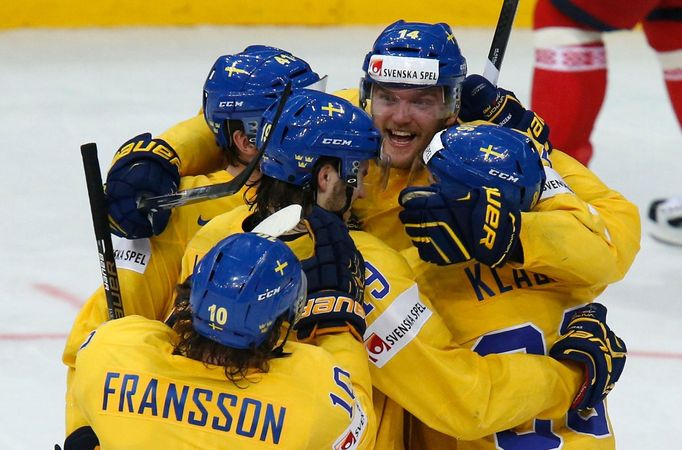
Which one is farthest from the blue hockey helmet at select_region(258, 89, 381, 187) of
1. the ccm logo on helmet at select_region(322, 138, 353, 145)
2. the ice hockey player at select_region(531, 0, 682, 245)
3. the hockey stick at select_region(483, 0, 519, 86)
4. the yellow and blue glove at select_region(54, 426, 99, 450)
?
the ice hockey player at select_region(531, 0, 682, 245)

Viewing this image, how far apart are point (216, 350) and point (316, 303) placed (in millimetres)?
214

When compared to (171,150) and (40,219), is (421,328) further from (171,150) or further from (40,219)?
(40,219)

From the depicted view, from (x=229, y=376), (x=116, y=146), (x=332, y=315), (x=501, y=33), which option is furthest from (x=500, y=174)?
(x=116, y=146)

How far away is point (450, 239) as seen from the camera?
86.6 inches

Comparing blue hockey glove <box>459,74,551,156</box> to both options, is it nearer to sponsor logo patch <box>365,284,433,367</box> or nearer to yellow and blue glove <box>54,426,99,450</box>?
→ sponsor logo patch <box>365,284,433,367</box>

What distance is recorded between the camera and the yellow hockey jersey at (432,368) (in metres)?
2.22

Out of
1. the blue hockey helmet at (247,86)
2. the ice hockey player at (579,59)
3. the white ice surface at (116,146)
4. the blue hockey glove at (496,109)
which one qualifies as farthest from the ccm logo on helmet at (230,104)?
the ice hockey player at (579,59)

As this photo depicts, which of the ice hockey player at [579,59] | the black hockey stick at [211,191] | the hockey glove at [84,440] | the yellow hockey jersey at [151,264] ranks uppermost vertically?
the black hockey stick at [211,191]

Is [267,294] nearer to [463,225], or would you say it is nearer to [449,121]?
[463,225]

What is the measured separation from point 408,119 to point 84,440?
0.93 meters

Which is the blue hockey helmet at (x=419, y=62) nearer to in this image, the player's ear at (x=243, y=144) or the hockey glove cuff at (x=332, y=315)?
the player's ear at (x=243, y=144)

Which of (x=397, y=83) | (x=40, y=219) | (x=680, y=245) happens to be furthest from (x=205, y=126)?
(x=680, y=245)

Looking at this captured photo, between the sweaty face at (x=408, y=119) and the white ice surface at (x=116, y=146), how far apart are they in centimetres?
123

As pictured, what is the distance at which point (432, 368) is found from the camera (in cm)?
221
